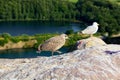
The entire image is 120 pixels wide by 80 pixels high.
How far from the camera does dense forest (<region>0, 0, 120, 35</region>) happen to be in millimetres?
132375

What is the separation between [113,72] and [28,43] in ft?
239

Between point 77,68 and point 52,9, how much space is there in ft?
426

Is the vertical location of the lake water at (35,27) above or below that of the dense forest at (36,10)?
below

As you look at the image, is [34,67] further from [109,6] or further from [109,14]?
[109,6]

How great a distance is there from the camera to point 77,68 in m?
9.56

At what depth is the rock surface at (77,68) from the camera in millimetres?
9367

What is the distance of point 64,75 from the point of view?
9.35m

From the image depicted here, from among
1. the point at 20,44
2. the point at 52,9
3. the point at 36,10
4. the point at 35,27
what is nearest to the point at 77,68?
the point at 20,44

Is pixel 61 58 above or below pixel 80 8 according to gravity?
above

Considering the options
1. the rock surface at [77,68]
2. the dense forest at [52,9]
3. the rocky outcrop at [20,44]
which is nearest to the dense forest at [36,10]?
the dense forest at [52,9]

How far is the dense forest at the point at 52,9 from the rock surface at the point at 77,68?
117m

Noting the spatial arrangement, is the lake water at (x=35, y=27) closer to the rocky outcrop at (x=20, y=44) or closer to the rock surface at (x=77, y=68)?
the rocky outcrop at (x=20, y=44)

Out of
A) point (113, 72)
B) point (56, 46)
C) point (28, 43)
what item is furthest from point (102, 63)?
point (28, 43)

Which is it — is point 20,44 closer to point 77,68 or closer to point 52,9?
point 52,9
